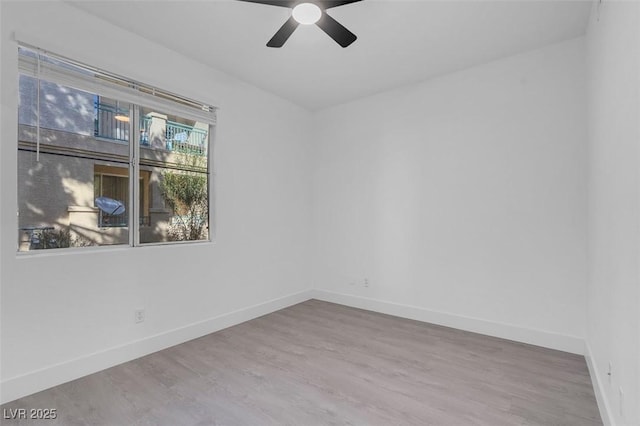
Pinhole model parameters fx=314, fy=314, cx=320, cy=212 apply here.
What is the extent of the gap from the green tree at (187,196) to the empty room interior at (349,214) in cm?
2

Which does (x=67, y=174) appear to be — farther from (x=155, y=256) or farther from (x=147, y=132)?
(x=155, y=256)

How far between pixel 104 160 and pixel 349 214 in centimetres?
282

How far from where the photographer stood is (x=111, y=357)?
252 centimetres

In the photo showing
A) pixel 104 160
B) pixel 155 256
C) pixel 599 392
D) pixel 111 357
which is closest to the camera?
pixel 599 392

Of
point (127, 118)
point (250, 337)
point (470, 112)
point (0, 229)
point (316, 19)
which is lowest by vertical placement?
point (250, 337)

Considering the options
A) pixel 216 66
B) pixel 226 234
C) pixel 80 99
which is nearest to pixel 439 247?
pixel 226 234

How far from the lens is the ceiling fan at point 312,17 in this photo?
2031mm

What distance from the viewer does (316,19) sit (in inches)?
85.2

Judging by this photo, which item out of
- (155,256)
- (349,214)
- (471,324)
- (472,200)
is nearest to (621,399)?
(471,324)

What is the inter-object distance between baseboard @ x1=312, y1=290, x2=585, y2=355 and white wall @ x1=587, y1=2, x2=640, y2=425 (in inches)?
17.3

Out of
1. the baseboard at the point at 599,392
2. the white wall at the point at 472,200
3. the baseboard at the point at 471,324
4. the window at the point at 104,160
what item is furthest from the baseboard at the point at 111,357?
the baseboard at the point at 599,392

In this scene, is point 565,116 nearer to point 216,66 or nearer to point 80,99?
point 216,66

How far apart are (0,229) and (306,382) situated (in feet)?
7.46

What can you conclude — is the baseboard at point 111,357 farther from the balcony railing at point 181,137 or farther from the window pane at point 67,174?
the balcony railing at point 181,137
